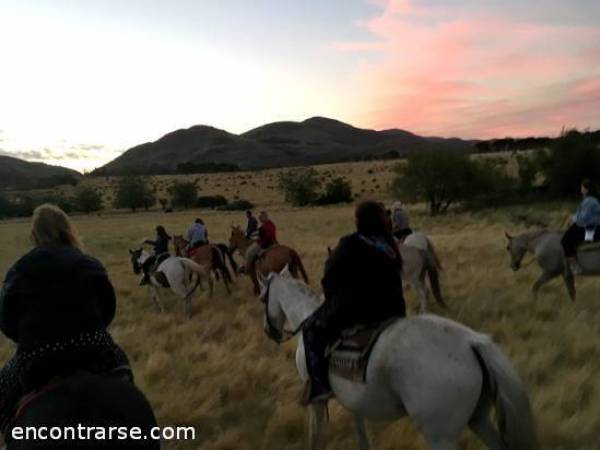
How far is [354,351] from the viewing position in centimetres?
469

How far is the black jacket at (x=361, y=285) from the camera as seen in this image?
486 centimetres

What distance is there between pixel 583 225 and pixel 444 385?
895 centimetres

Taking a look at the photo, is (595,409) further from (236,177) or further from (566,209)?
(236,177)

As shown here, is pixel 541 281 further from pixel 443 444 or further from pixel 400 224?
pixel 443 444

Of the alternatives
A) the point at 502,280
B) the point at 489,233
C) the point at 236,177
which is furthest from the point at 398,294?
the point at 236,177

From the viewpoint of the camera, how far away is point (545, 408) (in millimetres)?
6781

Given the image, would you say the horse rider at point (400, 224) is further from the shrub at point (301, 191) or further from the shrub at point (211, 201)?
the shrub at point (211, 201)

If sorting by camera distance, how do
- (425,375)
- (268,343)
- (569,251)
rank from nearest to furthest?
(425,375)
(268,343)
(569,251)

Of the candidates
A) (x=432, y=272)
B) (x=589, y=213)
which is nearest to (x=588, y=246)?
(x=589, y=213)

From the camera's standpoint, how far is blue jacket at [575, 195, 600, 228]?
11.2m

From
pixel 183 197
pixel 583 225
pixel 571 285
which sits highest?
pixel 583 225

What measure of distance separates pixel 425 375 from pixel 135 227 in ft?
153

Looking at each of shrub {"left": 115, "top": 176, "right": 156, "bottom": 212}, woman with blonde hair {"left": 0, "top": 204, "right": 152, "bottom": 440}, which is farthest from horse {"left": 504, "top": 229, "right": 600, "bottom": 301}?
shrub {"left": 115, "top": 176, "right": 156, "bottom": 212}

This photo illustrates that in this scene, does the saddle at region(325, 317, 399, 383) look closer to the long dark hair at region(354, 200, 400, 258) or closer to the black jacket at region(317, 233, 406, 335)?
the black jacket at region(317, 233, 406, 335)
